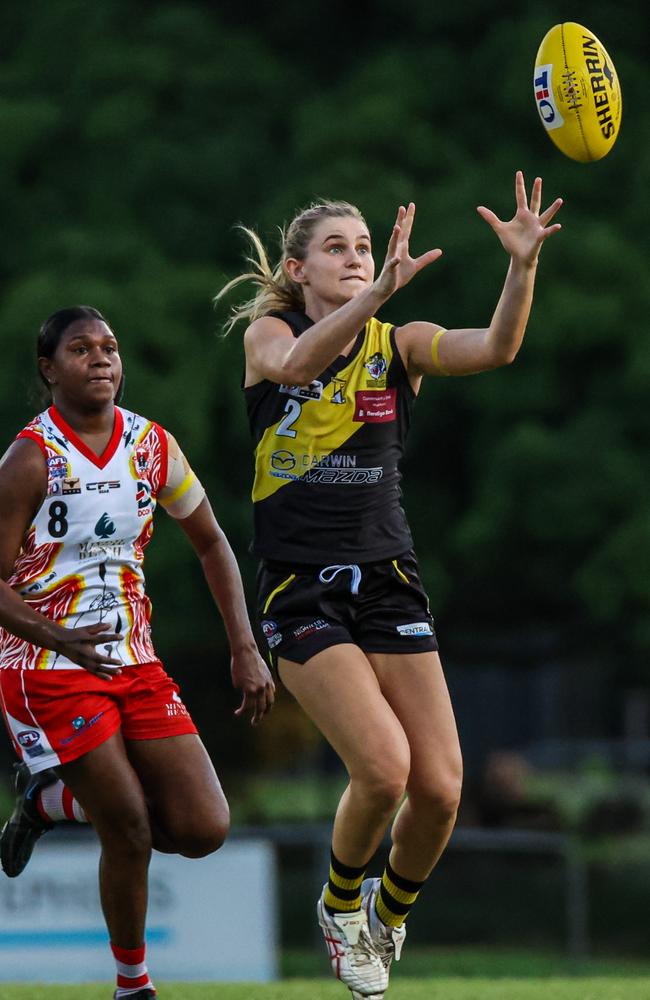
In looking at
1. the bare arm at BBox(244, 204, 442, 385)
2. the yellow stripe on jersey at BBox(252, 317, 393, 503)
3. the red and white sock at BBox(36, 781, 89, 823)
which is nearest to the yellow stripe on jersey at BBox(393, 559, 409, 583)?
the yellow stripe on jersey at BBox(252, 317, 393, 503)

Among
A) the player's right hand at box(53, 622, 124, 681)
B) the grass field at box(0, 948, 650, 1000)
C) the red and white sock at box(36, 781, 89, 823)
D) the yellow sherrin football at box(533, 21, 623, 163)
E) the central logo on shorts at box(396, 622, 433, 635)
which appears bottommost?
the grass field at box(0, 948, 650, 1000)

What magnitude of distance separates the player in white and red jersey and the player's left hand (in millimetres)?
66

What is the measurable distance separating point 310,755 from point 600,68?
57.8ft

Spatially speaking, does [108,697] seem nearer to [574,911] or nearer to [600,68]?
[600,68]

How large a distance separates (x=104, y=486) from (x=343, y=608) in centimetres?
100

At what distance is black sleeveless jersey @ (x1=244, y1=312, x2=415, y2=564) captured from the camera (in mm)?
6242

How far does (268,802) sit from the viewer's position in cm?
2036

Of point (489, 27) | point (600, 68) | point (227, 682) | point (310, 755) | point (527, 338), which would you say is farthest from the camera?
point (310, 755)

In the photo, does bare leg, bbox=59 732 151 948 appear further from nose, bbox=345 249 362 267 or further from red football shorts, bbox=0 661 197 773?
nose, bbox=345 249 362 267

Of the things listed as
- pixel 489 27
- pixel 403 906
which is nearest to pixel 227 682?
pixel 489 27

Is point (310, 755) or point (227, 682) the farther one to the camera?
point (310, 755)

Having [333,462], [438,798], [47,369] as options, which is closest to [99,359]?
[47,369]

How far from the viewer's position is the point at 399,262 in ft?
18.8

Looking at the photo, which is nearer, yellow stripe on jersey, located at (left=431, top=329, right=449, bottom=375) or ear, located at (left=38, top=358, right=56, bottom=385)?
ear, located at (left=38, top=358, right=56, bottom=385)
